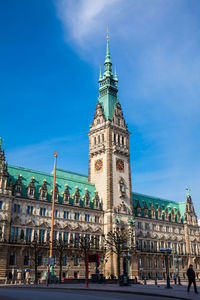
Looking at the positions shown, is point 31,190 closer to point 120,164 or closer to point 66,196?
point 66,196

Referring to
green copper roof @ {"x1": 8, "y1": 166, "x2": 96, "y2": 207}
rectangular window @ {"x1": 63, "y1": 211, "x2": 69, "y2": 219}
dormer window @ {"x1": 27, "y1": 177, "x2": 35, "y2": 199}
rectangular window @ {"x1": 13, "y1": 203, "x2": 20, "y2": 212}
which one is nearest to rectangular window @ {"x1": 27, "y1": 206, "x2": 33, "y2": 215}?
dormer window @ {"x1": 27, "y1": 177, "x2": 35, "y2": 199}

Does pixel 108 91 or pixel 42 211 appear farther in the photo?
pixel 108 91

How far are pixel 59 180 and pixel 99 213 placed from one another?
15437 millimetres

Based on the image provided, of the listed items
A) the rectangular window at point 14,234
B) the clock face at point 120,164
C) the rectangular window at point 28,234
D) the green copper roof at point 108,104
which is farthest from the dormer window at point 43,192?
the green copper roof at point 108,104

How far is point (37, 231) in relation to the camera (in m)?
78.9

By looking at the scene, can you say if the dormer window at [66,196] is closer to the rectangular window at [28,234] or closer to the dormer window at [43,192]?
the dormer window at [43,192]

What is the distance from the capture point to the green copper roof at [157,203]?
114 meters

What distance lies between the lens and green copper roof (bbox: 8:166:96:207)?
270ft

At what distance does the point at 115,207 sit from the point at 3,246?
36.0 metres

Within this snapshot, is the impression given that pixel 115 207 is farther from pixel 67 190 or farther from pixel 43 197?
pixel 43 197

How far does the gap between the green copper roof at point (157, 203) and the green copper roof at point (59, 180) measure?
20.3m

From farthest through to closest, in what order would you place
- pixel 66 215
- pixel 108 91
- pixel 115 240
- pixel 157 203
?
pixel 157 203
pixel 108 91
pixel 66 215
pixel 115 240

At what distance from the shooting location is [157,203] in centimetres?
12188

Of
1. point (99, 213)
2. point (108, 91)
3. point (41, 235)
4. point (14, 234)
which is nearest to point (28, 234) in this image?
point (41, 235)
